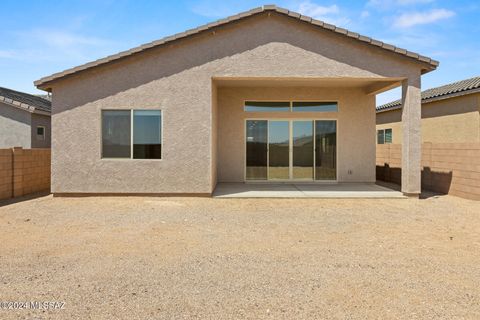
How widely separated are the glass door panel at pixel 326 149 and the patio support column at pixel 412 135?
3538 mm

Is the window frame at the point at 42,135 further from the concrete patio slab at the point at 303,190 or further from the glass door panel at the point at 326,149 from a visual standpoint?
the glass door panel at the point at 326,149

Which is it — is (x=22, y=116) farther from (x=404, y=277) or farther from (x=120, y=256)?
(x=404, y=277)

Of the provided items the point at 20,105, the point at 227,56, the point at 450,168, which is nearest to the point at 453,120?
the point at 450,168

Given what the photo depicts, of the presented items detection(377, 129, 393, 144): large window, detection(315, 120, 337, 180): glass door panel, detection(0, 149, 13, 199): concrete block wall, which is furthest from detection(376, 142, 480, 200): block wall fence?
detection(0, 149, 13, 199): concrete block wall

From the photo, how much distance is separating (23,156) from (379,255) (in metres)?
11.7

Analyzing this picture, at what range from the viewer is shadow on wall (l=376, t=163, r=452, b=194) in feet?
37.5

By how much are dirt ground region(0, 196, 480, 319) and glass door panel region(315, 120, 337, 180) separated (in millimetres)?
5268

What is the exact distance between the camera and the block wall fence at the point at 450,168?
10.2 meters

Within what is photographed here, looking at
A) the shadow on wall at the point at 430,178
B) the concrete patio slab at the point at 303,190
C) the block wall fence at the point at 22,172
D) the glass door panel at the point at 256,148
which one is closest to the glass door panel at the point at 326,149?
the concrete patio slab at the point at 303,190

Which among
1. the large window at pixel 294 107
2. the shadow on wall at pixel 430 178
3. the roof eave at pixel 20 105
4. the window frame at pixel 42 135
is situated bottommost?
the shadow on wall at pixel 430 178

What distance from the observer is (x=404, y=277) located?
4102mm

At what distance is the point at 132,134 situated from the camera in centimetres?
1024

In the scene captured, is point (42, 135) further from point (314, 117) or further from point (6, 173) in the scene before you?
point (314, 117)

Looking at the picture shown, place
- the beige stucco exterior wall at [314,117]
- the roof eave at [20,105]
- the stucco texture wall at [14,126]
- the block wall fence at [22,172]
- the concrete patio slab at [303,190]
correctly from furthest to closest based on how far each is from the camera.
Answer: the stucco texture wall at [14,126]
the roof eave at [20,105]
the beige stucco exterior wall at [314,117]
the concrete patio slab at [303,190]
the block wall fence at [22,172]
